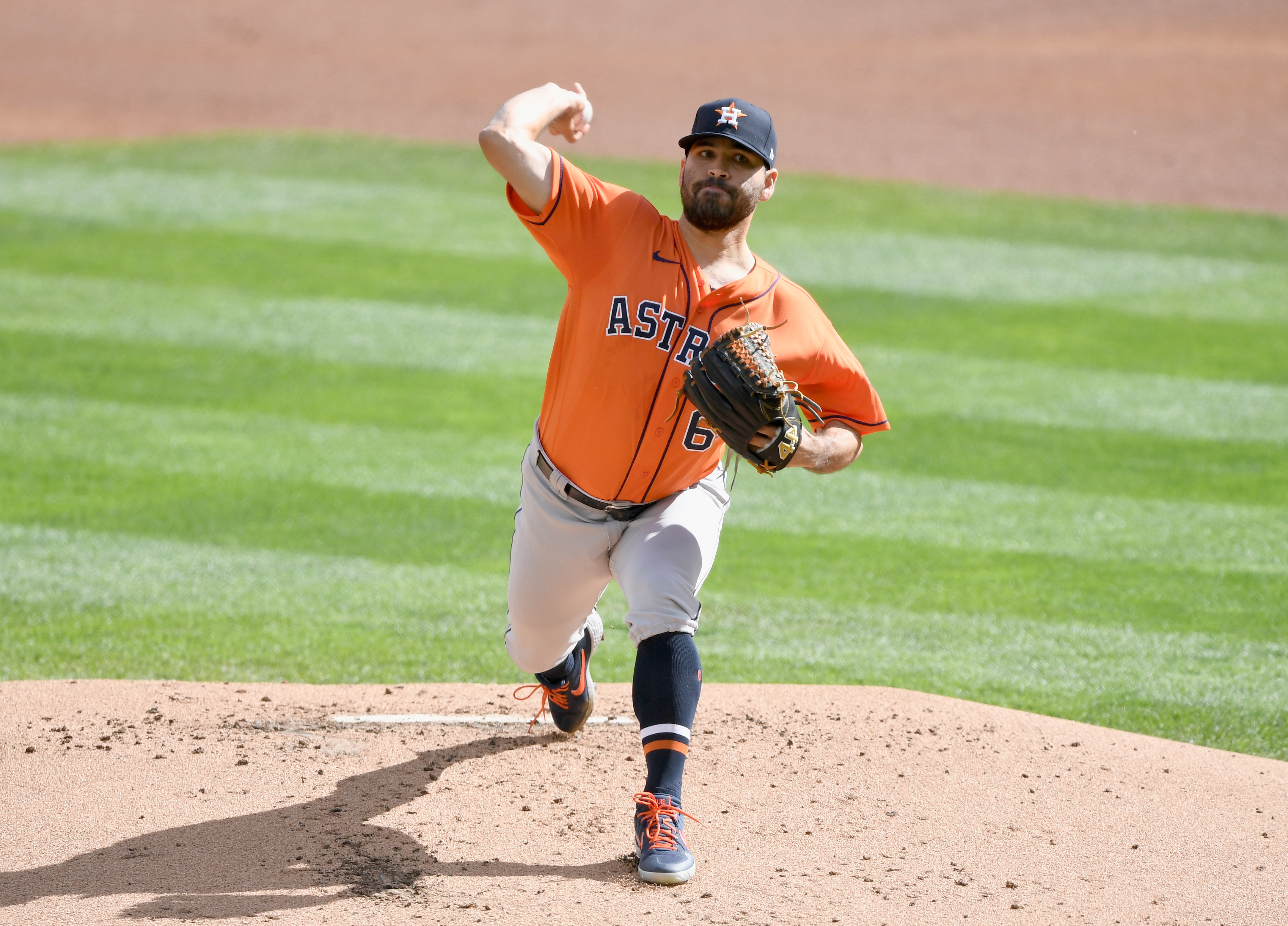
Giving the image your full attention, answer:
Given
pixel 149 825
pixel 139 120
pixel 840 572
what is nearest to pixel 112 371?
pixel 840 572

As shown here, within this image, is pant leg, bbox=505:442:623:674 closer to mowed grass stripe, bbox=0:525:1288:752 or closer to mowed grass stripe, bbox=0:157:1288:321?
mowed grass stripe, bbox=0:525:1288:752

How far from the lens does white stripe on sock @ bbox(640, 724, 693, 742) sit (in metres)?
3.93

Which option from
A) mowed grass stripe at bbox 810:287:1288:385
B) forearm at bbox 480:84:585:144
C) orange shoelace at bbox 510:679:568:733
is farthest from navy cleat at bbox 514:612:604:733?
mowed grass stripe at bbox 810:287:1288:385

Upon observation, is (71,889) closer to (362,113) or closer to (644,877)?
(644,877)

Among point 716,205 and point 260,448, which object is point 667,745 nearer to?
point 716,205

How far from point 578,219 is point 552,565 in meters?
0.99

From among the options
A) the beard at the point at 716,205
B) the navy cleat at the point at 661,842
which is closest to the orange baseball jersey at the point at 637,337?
the beard at the point at 716,205

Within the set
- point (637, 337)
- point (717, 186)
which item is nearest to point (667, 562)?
point (637, 337)

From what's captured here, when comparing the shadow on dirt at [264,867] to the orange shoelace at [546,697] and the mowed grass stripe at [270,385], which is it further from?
the mowed grass stripe at [270,385]

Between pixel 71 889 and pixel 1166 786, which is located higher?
pixel 1166 786

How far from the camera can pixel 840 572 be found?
662 centimetres

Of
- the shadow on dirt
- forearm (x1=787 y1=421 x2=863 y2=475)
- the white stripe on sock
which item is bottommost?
the shadow on dirt

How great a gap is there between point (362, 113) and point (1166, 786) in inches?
549

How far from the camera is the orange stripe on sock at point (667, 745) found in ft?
12.9
